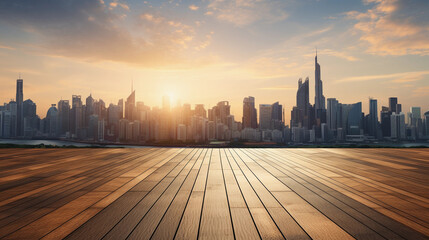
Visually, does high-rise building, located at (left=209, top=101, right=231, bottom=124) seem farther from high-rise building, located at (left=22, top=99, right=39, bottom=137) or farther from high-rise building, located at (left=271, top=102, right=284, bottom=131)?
high-rise building, located at (left=22, top=99, right=39, bottom=137)

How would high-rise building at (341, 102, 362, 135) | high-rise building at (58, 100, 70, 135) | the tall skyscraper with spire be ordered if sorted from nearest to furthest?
high-rise building at (58, 100, 70, 135) → high-rise building at (341, 102, 362, 135) → the tall skyscraper with spire

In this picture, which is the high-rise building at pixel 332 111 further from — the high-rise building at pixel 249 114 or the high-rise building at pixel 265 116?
the high-rise building at pixel 249 114

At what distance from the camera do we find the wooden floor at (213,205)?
1.99m

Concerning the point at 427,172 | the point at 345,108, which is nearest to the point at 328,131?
the point at 345,108

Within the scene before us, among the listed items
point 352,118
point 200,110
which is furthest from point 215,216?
point 352,118

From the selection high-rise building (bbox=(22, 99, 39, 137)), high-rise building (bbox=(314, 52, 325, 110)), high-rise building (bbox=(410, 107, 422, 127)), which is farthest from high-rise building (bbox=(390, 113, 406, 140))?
high-rise building (bbox=(22, 99, 39, 137))

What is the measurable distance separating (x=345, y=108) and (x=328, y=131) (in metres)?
36.9

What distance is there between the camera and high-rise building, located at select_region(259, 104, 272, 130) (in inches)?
5197

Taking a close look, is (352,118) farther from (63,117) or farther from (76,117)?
(63,117)

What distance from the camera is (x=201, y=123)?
290 feet

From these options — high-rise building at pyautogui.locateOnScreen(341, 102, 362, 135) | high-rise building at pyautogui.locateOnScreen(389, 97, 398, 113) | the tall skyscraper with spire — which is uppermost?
the tall skyscraper with spire

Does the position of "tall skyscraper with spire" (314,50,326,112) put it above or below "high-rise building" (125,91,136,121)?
above

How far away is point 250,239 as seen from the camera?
1.81 metres

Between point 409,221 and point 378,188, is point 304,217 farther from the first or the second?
point 378,188
